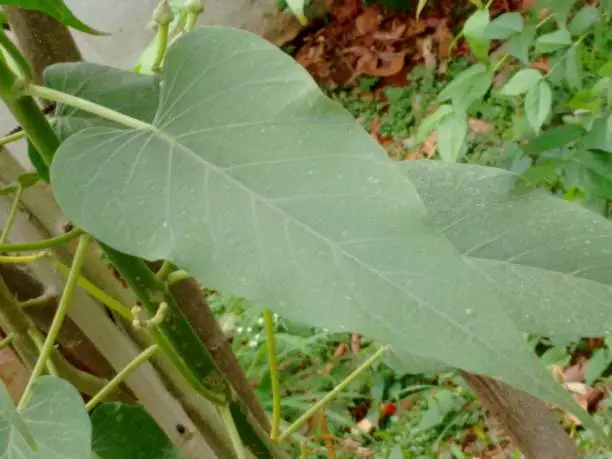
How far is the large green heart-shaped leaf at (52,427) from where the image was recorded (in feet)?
1.03

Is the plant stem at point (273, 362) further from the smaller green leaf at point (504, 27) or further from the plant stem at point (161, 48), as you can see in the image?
the smaller green leaf at point (504, 27)

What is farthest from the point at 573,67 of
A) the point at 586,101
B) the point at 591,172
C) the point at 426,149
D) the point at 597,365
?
the point at 426,149

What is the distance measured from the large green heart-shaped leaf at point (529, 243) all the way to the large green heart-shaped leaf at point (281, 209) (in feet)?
0.38

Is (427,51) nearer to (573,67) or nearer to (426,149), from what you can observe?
(426,149)

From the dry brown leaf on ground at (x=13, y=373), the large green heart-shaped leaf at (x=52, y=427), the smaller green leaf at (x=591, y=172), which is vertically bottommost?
the smaller green leaf at (x=591, y=172)

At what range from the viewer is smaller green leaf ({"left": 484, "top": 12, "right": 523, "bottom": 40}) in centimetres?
91

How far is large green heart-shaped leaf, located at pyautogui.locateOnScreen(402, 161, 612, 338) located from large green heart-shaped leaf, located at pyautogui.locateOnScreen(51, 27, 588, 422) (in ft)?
0.38

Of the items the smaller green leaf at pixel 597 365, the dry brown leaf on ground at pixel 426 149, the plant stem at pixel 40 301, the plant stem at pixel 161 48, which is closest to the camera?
the plant stem at pixel 161 48

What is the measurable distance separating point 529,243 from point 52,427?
0.75 ft

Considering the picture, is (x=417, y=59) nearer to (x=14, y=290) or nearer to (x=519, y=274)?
(x=14, y=290)

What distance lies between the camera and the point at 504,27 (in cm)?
93

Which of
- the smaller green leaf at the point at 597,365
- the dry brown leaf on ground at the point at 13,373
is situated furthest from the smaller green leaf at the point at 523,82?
the dry brown leaf on ground at the point at 13,373

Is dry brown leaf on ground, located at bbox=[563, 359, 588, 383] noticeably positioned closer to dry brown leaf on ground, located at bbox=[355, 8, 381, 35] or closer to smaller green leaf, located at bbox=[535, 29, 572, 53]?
smaller green leaf, located at bbox=[535, 29, 572, 53]

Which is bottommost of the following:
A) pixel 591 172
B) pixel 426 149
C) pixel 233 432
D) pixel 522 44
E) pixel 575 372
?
pixel 575 372
